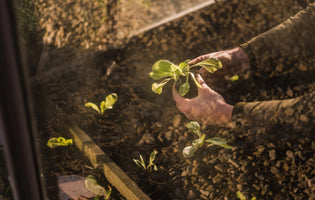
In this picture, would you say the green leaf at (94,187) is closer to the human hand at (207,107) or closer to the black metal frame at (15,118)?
the human hand at (207,107)

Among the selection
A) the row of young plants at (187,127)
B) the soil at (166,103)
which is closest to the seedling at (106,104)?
the soil at (166,103)

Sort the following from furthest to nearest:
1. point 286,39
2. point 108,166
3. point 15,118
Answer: point 286,39 < point 108,166 < point 15,118

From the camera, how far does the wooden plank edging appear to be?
1153 mm

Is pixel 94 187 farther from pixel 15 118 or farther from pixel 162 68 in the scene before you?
pixel 15 118

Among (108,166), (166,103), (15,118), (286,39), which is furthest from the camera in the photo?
(166,103)

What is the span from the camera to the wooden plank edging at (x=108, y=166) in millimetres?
1153

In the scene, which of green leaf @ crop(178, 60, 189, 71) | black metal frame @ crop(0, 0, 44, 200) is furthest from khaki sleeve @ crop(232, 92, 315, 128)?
black metal frame @ crop(0, 0, 44, 200)

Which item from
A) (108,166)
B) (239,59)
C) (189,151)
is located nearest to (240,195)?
(189,151)

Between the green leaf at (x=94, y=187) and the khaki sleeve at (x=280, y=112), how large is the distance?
1.77ft

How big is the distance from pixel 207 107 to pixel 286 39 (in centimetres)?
46

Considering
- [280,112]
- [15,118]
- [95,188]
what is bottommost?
[95,188]

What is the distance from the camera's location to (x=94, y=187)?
118cm

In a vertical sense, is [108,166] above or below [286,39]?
below

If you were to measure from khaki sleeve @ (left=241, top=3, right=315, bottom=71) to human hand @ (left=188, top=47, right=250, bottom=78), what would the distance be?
0.03m
